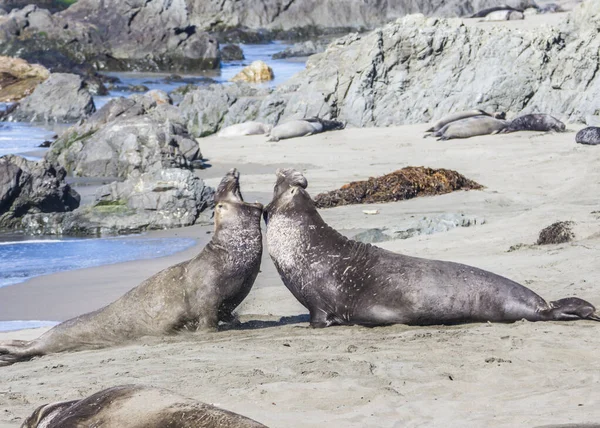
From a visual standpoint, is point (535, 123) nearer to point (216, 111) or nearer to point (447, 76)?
point (447, 76)

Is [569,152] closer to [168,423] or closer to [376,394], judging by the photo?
[376,394]

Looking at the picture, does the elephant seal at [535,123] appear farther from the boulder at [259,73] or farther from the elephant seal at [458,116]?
the boulder at [259,73]

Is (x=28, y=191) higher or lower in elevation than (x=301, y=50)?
lower

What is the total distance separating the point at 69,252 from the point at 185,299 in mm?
4820

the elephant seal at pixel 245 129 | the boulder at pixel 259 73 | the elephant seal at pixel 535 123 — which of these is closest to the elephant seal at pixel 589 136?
the elephant seal at pixel 535 123

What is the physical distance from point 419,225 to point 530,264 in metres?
2.78

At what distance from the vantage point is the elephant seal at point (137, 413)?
3.59 meters

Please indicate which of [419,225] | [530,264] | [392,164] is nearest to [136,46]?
[392,164]

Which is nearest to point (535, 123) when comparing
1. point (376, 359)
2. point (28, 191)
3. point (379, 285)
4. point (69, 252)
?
point (28, 191)

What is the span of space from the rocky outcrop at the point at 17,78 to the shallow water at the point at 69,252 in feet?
61.3

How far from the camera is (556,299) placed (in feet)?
22.5

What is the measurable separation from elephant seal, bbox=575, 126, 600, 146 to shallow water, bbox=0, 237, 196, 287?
734cm

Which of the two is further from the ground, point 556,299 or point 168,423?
point 168,423

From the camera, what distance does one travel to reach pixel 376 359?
5.57 metres
